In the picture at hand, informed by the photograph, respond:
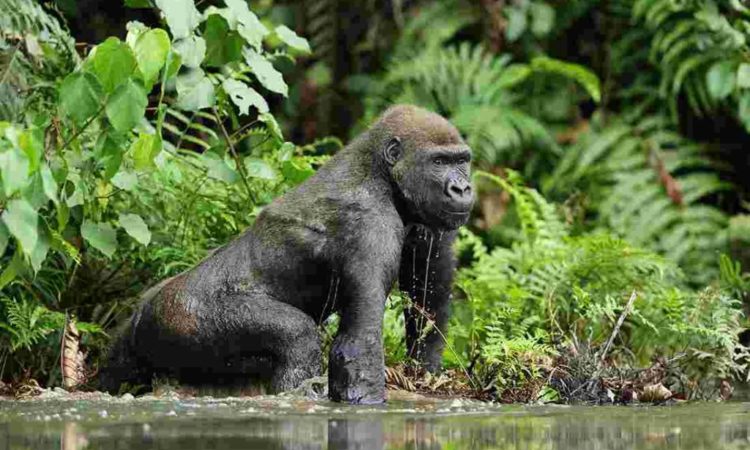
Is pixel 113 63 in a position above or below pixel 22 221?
above

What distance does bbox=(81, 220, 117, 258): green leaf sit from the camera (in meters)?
6.79

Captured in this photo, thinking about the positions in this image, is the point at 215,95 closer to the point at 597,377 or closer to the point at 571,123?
the point at 597,377

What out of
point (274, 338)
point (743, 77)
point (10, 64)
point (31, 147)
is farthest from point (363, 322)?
point (743, 77)

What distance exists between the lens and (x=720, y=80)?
11.0 m

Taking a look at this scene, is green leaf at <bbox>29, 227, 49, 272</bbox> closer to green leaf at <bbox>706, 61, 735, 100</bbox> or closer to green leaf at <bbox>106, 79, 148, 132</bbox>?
green leaf at <bbox>106, 79, 148, 132</bbox>

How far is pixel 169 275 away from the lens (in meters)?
7.57

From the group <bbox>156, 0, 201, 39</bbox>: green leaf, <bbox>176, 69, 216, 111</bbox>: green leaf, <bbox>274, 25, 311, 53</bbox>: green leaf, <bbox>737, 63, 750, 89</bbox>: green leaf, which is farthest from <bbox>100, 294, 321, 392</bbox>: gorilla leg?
<bbox>737, 63, 750, 89</bbox>: green leaf

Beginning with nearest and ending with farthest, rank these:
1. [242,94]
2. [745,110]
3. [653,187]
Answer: [242,94]
[745,110]
[653,187]

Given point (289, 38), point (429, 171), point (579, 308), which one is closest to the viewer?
point (429, 171)

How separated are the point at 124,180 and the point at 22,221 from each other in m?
1.45

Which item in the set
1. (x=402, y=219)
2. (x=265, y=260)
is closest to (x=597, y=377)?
(x=402, y=219)

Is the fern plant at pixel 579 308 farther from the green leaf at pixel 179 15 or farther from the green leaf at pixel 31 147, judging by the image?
the green leaf at pixel 31 147

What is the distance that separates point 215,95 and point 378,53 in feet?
19.2

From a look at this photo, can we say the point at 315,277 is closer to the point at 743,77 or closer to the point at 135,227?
the point at 135,227
